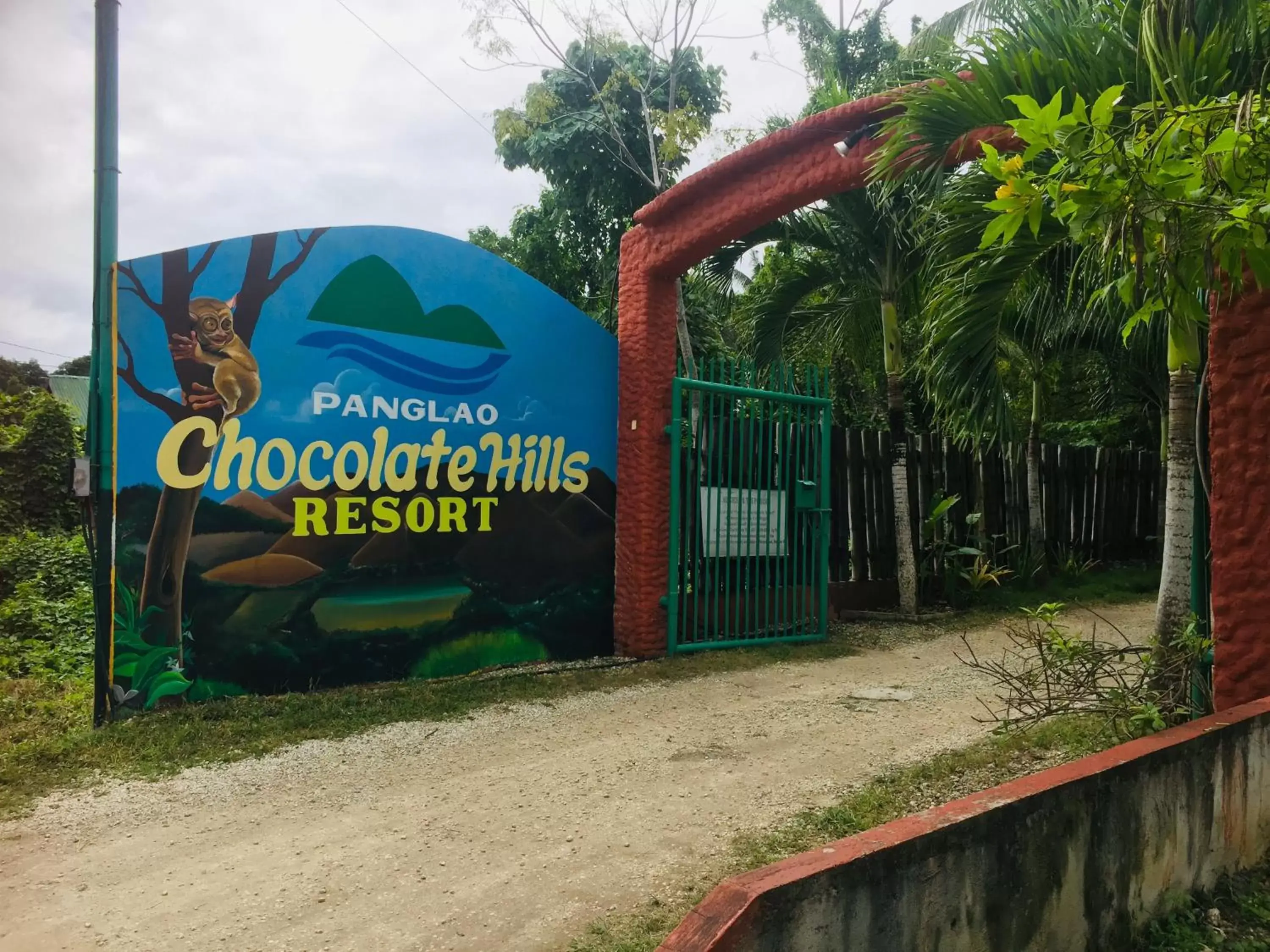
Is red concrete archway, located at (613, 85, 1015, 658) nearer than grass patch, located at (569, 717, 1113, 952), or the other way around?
grass patch, located at (569, 717, 1113, 952)

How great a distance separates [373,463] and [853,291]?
5196mm

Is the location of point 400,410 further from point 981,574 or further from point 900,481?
point 981,574

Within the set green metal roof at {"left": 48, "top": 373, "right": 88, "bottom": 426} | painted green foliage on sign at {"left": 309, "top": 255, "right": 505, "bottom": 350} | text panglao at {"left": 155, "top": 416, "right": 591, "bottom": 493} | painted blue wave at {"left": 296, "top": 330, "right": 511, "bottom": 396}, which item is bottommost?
text panglao at {"left": 155, "top": 416, "right": 591, "bottom": 493}

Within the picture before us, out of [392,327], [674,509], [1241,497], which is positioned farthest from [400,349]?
[1241,497]

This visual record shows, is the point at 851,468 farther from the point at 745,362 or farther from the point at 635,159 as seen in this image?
the point at 635,159

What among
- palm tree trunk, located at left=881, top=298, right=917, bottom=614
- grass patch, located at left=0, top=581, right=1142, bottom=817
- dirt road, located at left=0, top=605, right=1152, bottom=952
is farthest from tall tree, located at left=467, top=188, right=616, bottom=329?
dirt road, located at left=0, top=605, right=1152, bottom=952

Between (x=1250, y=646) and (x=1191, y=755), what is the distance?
107 cm

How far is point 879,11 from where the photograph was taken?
1101 centimetres

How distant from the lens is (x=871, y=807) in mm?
3678

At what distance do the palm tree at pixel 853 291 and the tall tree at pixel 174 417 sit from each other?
461cm

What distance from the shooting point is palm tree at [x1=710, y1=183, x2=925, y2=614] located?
26.2ft

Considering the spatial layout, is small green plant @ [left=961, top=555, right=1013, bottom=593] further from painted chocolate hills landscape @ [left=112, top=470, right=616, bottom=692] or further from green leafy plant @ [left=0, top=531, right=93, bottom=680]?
green leafy plant @ [left=0, top=531, right=93, bottom=680]

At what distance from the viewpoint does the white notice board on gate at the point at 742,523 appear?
6961mm

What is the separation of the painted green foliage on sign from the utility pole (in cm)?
113
